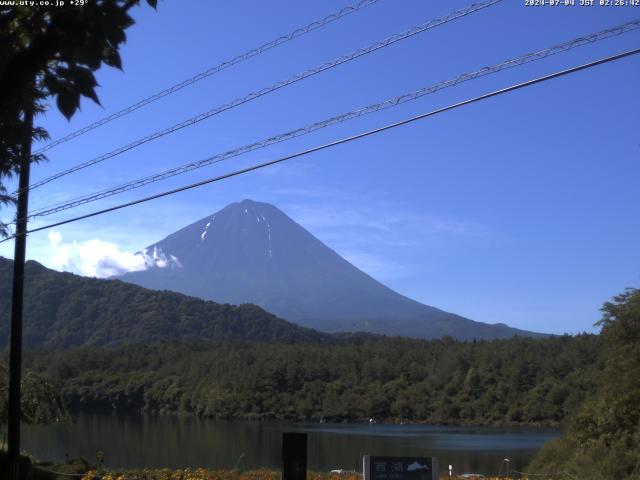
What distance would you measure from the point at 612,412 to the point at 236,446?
87.8 ft

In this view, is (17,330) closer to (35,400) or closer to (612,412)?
(35,400)

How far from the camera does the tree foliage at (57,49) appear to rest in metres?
4.30

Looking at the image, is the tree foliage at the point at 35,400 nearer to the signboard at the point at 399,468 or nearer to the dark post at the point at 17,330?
the dark post at the point at 17,330

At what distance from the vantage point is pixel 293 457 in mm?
9742

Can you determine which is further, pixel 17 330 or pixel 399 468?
pixel 17 330

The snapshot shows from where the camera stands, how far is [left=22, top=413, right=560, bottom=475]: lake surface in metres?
34.8

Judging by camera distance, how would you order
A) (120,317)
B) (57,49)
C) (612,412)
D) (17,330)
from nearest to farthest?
(57,49) < (17,330) < (612,412) < (120,317)

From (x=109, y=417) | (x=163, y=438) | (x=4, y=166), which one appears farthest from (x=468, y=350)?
(x=4, y=166)

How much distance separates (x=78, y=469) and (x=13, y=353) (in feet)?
8.17

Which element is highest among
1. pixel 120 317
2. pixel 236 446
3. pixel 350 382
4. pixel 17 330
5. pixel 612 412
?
pixel 120 317

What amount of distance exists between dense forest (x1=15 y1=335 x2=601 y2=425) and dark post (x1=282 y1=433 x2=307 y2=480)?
64847 mm

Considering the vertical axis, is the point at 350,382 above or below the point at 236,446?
above

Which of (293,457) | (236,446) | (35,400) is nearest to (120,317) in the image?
(236,446)

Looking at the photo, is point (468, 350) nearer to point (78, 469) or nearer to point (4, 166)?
point (78, 469)
